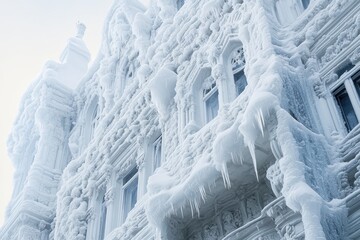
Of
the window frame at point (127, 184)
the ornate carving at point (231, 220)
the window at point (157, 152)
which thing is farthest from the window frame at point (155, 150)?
the ornate carving at point (231, 220)

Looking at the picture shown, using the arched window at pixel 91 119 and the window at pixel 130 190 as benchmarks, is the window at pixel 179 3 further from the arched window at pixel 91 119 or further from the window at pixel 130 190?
the window at pixel 130 190

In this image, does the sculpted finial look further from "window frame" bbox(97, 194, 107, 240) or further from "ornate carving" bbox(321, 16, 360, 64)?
"ornate carving" bbox(321, 16, 360, 64)

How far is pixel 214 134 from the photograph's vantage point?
10078 millimetres

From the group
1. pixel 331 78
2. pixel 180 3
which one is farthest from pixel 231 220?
pixel 180 3

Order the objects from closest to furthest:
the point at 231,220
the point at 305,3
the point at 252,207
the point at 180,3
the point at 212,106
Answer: the point at 252,207 → the point at 231,220 → the point at 305,3 → the point at 212,106 → the point at 180,3

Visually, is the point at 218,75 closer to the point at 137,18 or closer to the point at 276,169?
the point at 276,169

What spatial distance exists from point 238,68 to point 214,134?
2336 millimetres

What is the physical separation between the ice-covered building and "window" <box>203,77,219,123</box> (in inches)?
1.3

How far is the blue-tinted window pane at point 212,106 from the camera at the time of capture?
40.0 ft

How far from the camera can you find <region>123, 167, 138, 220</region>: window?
14195 mm

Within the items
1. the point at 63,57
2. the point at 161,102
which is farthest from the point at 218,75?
the point at 63,57

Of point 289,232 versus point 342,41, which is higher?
point 342,41

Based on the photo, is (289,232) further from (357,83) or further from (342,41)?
(342,41)

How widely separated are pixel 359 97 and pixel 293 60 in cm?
151
